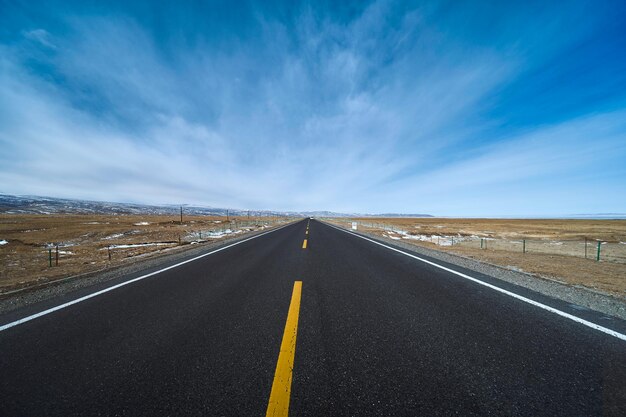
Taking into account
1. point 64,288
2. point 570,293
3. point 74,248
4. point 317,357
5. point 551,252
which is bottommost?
point 74,248

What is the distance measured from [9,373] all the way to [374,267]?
7129 millimetres

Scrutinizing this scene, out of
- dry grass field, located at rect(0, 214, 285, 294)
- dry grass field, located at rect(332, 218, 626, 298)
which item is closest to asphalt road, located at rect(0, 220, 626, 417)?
dry grass field, located at rect(332, 218, 626, 298)

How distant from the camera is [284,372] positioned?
2.42 metres

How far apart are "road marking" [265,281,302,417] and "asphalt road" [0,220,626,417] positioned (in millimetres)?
50

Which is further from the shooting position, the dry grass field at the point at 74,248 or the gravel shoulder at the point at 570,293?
the dry grass field at the point at 74,248

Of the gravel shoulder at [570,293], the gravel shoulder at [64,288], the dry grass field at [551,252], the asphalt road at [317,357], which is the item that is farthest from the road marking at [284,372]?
the dry grass field at [551,252]

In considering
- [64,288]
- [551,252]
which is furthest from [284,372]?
[551,252]

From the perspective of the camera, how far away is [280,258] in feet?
29.1

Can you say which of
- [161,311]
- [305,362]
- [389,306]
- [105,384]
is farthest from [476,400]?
[161,311]

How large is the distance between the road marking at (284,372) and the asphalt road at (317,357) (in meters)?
0.05

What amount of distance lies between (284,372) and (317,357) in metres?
0.45

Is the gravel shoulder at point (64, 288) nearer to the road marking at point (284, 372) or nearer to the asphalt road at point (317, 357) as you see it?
the asphalt road at point (317, 357)

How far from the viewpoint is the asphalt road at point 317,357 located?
6.72 feet

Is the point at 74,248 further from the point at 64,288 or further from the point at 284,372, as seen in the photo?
the point at 284,372
